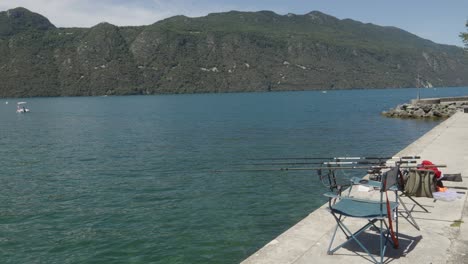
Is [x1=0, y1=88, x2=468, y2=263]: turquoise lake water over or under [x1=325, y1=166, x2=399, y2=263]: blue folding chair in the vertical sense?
under

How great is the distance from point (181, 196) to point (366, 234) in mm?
9666

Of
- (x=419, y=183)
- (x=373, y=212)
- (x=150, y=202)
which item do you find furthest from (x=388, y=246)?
(x=150, y=202)

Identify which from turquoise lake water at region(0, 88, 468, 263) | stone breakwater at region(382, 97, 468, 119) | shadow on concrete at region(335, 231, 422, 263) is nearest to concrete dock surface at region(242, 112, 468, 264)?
shadow on concrete at region(335, 231, 422, 263)

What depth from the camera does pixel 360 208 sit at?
23.9ft

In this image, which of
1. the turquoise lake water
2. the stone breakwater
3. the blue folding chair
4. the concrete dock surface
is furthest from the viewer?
A: the stone breakwater

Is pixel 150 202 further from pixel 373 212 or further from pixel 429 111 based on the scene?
pixel 429 111

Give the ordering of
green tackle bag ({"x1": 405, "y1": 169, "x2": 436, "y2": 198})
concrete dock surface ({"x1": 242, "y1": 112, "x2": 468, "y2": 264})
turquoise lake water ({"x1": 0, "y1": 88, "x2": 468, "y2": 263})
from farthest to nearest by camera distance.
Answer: turquoise lake water ({"x1": 0, "y1": 88, "x2": 468, "y2": 263}) → green tackle bag ({"x1": 405, "y1": 169, "x2": 436, "y2": 198}) → concrete dock surface ({"x1": 242, "y1": 112, "x2": 468, "y2": 264})

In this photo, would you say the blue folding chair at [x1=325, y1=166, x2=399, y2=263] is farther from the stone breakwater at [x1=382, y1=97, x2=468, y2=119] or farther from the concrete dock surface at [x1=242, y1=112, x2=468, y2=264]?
the stone breakwater at [x1=382, y1=97, x2=468, y2=119]

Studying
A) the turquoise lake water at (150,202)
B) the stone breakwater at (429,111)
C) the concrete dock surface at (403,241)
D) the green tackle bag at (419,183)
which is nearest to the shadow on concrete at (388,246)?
the concrete dock surface at (403,241)

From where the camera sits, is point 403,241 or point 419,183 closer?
point 403,241

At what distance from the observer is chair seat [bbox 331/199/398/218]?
6964 millimetres

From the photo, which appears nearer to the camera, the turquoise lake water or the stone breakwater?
the turquoise lake water

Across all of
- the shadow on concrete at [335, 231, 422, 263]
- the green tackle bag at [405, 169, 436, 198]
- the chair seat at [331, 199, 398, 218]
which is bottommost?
the shadow on concrete at [335, 231, 422, 263]

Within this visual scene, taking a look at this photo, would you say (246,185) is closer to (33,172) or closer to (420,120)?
(33,172)
